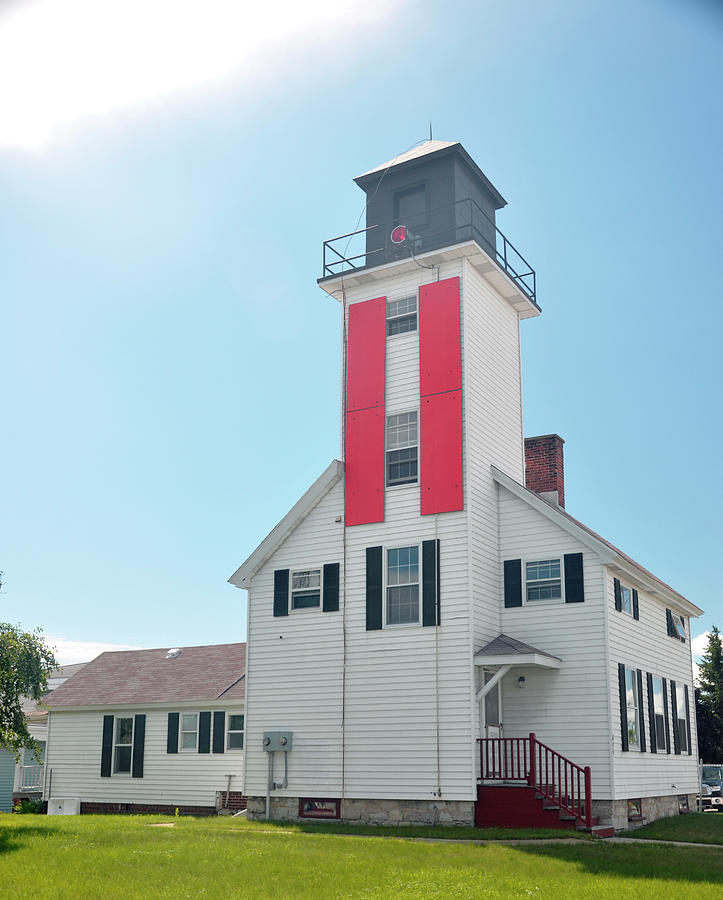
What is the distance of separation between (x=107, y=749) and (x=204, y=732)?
3266mm

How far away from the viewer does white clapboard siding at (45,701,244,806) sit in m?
24.1

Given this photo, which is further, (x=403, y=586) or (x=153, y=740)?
(x=153, y=740)

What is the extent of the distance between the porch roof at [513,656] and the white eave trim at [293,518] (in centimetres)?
509

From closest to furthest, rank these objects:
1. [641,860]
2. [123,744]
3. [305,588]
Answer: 1. [641,860]
2. [305,588]
3. [123,744]

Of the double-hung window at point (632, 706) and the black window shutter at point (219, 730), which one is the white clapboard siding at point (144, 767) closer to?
the black window shutter at point (219, 730)

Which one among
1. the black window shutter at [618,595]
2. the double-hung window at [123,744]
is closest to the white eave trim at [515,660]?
the black window shutter at [618,595]

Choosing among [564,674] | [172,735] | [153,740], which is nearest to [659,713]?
[564,674]

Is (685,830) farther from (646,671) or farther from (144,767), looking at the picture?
(144,767)

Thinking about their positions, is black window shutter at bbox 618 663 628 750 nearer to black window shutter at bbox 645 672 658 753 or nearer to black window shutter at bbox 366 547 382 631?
black window shutter at bbox 645 672 658 753

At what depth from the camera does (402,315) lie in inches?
866

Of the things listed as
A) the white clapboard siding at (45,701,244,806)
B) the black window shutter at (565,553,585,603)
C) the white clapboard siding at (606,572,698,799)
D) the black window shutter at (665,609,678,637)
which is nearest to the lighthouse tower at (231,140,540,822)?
the black window shutter at (565,553,585,603)

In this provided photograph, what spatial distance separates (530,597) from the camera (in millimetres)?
20172

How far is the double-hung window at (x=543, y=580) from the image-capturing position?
19.9m

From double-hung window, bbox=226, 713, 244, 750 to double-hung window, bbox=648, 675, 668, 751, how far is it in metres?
10.1
